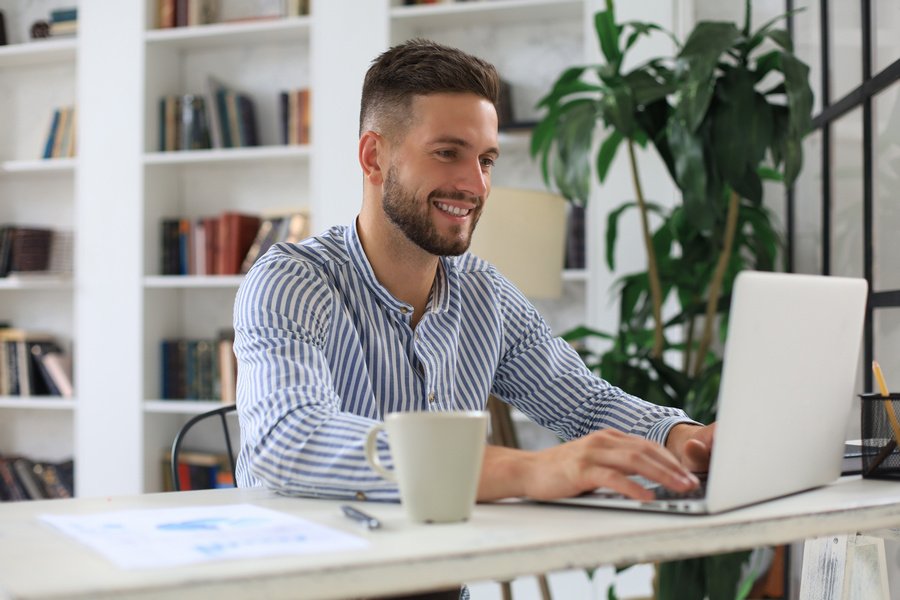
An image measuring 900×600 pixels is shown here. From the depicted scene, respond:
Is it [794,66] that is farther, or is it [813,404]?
[794,66]

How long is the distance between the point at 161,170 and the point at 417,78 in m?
2.74

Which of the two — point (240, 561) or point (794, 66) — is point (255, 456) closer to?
point (240, 561)

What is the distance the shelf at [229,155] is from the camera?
3.69 metres

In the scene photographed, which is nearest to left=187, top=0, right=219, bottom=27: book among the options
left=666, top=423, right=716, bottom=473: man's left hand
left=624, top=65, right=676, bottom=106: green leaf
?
left=624, top=65, right=676, bottom=106: green leaf

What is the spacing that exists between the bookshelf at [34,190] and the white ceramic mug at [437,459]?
3.61 metres

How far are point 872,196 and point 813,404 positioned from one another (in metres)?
1.44

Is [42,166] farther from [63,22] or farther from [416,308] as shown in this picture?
[416,308]

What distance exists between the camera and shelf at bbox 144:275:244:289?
12.1ft

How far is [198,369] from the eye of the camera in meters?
3.86

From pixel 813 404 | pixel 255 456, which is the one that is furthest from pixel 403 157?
pixel 813 404

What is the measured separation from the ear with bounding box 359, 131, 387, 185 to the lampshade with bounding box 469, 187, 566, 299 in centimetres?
104

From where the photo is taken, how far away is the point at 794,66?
2.31m

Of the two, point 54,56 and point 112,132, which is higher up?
point 54,56

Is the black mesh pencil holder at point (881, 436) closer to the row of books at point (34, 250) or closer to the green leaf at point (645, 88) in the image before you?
the green leaf at point (645, 88)
